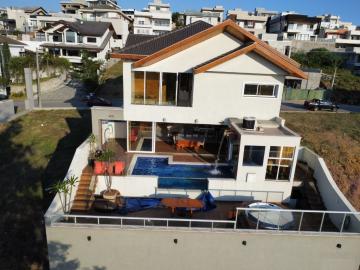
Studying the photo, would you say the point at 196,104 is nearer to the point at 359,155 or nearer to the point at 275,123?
the point at 275,123

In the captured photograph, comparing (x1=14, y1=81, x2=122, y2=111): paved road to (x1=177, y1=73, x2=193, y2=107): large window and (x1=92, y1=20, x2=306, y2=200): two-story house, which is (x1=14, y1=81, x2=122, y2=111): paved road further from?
(x1=177, y1=73, x2=193, y2=107): large window

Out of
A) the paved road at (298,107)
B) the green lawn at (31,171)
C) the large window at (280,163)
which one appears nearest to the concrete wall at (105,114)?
the green lawn at (31,171)

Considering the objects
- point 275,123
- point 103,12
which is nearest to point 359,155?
point 275,123

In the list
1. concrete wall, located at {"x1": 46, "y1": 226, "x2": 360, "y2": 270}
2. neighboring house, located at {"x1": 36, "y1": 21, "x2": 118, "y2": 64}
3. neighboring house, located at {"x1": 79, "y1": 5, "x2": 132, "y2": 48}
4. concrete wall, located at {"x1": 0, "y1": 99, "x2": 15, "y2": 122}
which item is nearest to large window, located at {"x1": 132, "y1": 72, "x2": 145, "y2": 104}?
concrete wall, located at {"x1": 46, "y1": 226, "x2": 360, "y2": 270}

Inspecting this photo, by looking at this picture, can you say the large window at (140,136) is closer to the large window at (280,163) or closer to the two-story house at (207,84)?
the two-story house at (207,84)

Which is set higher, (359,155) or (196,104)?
(196,104)
